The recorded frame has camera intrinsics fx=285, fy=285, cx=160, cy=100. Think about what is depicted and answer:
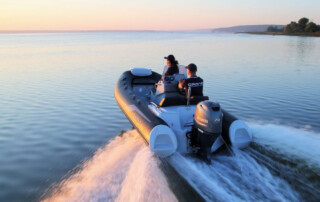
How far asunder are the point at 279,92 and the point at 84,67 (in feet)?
32.0

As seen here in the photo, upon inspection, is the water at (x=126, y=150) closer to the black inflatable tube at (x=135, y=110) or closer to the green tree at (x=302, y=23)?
the black inflatable tube at (x=135, y=110)

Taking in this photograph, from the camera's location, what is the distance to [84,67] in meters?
14.8

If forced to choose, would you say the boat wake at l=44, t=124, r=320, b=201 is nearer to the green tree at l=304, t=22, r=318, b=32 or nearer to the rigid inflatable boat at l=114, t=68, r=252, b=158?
the rigid inflatable boat at l=114, t=68, r=252, b=158

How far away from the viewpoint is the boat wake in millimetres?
3147

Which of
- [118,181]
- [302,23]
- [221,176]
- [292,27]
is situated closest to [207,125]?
[221,176]

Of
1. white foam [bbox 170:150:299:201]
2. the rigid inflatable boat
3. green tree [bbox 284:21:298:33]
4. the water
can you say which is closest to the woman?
the rigid inflatable boat

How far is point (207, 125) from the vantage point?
381cm

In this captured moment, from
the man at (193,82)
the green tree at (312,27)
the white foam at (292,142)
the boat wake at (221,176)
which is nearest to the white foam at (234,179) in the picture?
the boat wake at (221,176)

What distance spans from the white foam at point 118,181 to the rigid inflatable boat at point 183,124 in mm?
348

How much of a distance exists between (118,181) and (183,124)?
1.37 m

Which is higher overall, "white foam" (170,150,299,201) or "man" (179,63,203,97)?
"man" (179,63,203,97)

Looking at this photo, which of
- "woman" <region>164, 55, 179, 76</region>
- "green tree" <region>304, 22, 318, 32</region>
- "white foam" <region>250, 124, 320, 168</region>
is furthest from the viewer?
"green tree" <region>304, 22, 318, 32</region>

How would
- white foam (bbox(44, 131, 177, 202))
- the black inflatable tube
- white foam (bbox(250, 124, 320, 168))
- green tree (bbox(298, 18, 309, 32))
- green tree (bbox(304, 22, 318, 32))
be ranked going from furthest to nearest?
green tree (bbox(298, 18, 309, 32))
green tree (bbox(304, 22, 318, 32))
the black inflatable tube
white foam (bbox(250, 124, 320, 168))
white foam (bbox(44, 131, 177, 202))

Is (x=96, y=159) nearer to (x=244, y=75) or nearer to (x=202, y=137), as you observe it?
(x=202, y=137)
